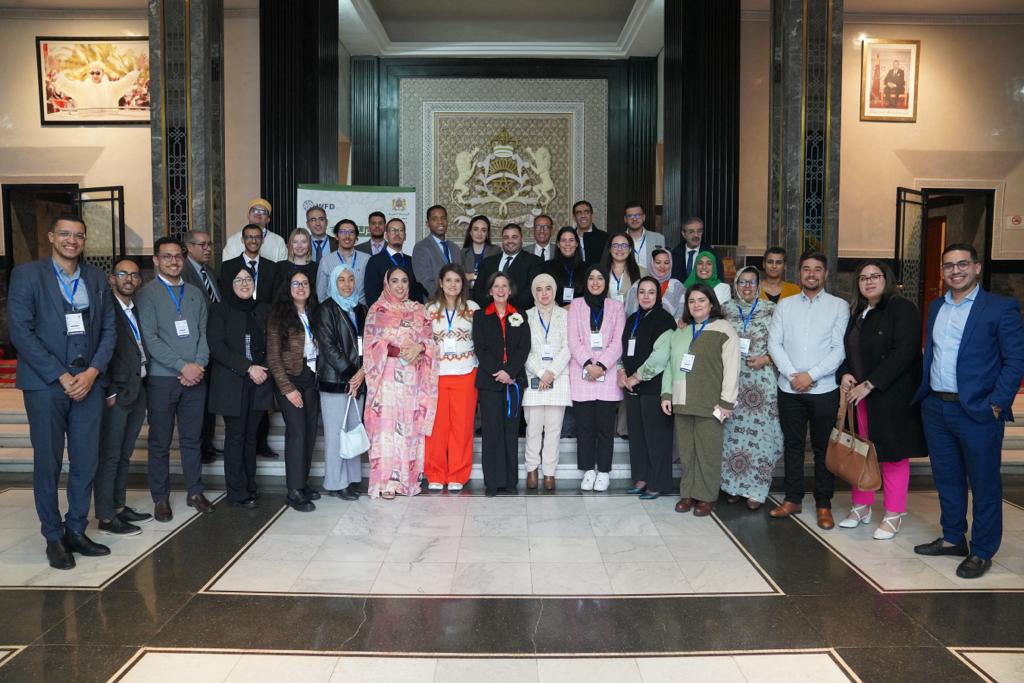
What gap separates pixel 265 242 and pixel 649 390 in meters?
3.52

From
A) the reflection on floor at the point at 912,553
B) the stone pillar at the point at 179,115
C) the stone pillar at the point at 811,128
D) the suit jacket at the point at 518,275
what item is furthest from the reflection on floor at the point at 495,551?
the stone pillar at the point at 179,115

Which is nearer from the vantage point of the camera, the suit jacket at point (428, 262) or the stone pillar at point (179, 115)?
the suit jacket at point (428, 262)

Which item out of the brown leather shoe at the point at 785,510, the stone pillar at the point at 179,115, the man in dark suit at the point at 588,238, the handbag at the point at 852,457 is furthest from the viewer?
the stone pillar at the point at 179,115

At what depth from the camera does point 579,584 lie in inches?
142

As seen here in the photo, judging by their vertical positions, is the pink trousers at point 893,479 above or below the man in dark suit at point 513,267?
below

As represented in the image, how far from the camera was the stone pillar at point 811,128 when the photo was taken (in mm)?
6973

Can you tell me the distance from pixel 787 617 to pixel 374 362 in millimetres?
2932

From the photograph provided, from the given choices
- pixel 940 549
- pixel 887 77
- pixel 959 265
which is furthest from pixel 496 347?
pixel 887 77

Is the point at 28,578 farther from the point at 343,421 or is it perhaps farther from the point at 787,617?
the point at 787,617

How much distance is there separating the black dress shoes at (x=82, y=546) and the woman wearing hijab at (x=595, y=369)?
294 cm

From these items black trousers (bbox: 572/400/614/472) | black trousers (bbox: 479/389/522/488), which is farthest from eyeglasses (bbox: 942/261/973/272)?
black trousers (bbox: 479/389/522/488)

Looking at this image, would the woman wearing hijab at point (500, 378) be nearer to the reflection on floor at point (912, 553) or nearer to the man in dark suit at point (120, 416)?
the reflection on floor at point (912, 553)

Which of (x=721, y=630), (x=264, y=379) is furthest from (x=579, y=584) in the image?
(x=264, y=379)

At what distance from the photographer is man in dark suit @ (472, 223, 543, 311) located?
18.7 feet
